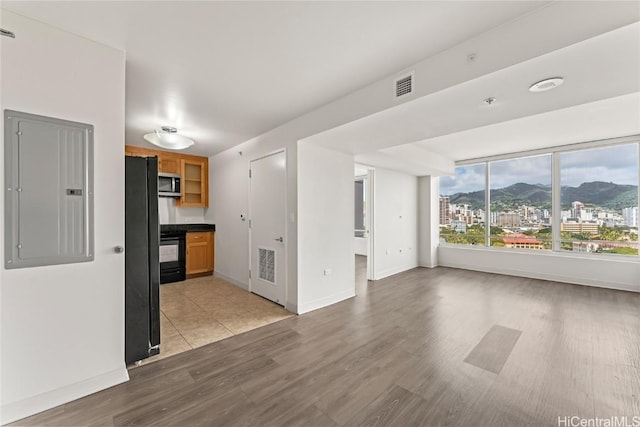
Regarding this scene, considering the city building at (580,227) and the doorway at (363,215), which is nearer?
the city building at (580,227)

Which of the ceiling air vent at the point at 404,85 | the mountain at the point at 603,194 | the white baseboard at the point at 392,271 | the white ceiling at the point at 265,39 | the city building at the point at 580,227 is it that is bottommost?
the white baseboard at the point at 392,271

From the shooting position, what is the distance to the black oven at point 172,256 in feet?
16.1

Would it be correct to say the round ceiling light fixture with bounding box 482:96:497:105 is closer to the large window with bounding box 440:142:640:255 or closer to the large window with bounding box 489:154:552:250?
the large window with bounding box 440:142:640:255

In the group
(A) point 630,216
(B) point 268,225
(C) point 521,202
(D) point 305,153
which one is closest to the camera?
(D) point 305,153

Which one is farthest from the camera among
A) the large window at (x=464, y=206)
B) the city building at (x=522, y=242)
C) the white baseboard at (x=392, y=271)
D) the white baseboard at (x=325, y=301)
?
the large window at (x=464, y=206)

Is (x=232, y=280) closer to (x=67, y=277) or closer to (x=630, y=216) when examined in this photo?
(x=67, y=277)

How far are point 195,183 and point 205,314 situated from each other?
10.7ft

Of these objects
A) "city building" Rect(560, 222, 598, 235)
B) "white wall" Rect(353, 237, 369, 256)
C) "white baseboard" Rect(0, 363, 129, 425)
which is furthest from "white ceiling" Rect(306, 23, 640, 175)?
"white wall" Rect(353, 237, 369, 256)

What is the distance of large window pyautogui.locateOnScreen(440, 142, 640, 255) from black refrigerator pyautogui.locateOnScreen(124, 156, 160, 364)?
6600 millimetres

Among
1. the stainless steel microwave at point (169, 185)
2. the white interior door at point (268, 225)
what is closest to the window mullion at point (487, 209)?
the white interior door at point (268, 225)

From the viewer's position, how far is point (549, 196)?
5.50 meters

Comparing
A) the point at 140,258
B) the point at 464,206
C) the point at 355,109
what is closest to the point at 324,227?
the point at 355,109

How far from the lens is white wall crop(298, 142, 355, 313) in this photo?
3596 mm

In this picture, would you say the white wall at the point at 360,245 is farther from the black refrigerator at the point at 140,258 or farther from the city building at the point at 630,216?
the black refrigerator at the point at 140,258
